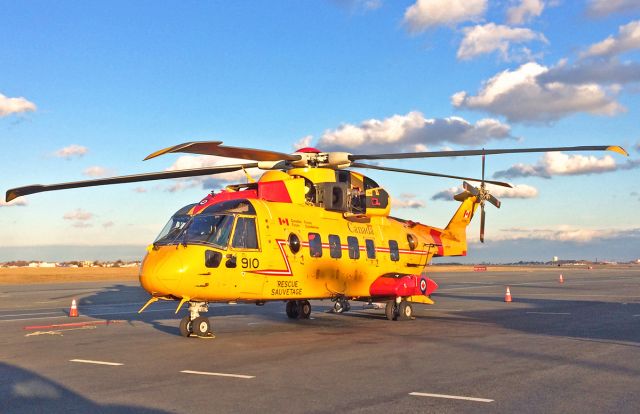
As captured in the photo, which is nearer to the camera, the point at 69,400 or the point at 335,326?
the point at 69,400

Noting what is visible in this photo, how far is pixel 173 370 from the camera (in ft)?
37.0

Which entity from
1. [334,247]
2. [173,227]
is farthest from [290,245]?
[173,227]

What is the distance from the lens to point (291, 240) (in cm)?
1762

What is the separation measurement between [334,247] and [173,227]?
4.98 metres

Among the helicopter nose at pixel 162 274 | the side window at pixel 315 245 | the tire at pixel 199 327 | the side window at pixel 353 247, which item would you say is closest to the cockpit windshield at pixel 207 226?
the helicopter nose at pixel 162 274

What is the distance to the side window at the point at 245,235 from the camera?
53.3 feet

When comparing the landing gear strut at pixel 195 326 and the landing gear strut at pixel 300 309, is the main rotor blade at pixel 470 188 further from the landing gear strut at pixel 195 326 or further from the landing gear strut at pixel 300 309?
the landing gear strut at pixel 195 326

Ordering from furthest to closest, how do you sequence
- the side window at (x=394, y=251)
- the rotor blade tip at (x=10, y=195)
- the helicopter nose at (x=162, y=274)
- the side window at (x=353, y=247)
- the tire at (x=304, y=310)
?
the side window at (x=394, y=251) → the tire at (x=304, y=310) → the side window at (x=353, y=247) → the rotor blade tip at (x=10, y=195) → the helicopter nose at (x=162, y=274)

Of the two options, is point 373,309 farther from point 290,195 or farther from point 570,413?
point 570,413

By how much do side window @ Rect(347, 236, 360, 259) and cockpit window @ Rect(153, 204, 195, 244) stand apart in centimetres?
519

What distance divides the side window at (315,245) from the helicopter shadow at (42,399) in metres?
8.76

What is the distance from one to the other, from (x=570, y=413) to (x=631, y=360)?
467cm

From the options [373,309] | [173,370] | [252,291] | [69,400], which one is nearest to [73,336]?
[252,291]

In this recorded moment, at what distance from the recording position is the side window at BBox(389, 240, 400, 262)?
21.4 m
